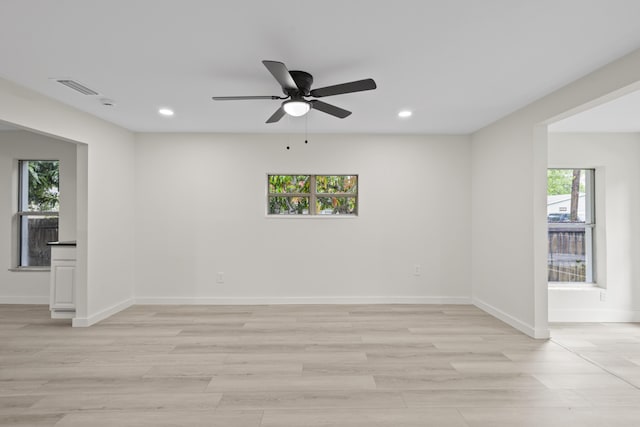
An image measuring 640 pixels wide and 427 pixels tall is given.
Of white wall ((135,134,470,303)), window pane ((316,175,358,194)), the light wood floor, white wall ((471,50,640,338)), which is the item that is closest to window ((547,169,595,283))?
the light wood floor

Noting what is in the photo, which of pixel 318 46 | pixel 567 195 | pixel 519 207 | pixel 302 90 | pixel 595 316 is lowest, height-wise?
pixel 595 316

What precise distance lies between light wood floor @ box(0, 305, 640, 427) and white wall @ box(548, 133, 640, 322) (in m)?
0.31

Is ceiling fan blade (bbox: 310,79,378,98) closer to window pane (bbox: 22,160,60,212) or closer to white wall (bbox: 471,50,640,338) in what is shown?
white wall (bbox: 471,50,640,338)

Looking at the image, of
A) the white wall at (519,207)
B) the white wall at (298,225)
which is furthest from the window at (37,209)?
the white wall at (519,207)

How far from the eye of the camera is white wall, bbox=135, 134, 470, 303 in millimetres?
5027

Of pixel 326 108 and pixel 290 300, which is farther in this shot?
pixel 290 300

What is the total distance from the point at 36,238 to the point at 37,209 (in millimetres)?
417

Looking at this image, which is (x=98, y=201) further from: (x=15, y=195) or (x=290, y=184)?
(x=290, y=184)

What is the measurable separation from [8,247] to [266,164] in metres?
3.78

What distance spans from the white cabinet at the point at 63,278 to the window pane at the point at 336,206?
10.3 feet

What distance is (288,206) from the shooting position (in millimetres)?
5230

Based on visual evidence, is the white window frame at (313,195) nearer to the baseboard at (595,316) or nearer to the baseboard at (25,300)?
the baseboard at (595,316)

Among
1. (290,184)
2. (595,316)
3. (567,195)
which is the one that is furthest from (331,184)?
(595,316)

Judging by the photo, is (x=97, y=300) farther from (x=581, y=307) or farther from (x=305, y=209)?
(x=581, y=307)
